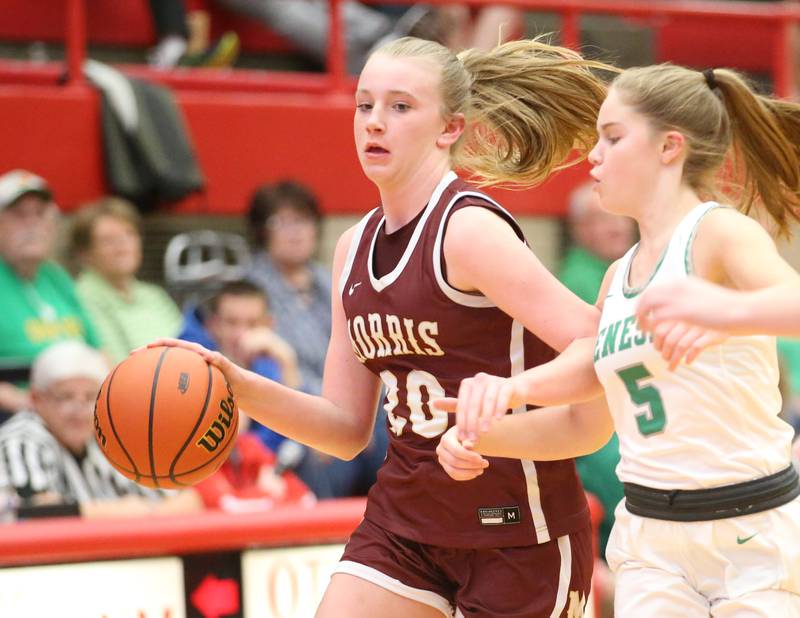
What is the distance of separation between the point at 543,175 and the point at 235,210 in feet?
13.0

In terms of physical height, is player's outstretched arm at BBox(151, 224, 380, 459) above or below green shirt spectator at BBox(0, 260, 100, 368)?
above

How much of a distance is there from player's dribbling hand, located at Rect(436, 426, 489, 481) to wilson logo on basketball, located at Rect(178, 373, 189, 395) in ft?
2.47

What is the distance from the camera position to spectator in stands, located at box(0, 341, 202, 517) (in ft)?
16.9

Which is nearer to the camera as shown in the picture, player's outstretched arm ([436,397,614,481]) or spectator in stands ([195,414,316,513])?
player's outstretched arm ([436,397,614,481])

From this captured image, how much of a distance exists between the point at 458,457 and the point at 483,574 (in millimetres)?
533

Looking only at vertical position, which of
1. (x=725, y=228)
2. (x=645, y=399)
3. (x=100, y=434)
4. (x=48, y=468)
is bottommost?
(x=48, y=468)

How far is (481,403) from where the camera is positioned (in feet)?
9.12

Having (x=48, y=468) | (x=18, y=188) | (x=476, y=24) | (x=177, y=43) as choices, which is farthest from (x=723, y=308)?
(x=476, y=24)

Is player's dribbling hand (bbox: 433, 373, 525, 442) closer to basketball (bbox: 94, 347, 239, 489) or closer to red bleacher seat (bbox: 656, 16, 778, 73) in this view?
basketball (bbox: 94, 347, 239, 489)

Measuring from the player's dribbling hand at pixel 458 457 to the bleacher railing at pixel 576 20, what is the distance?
15.6ft

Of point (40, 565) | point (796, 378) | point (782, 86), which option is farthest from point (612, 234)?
point (40, 565)

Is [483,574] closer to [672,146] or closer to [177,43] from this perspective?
[672,146]

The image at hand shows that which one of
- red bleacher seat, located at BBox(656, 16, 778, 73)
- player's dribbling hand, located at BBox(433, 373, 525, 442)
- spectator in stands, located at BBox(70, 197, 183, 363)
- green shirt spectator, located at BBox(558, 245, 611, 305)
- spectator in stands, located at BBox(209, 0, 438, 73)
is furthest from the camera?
red bleacher seat, located at BBox(656, 16, 778, 73)

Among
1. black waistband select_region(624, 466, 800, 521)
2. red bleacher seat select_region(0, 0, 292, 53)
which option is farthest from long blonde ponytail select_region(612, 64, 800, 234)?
red bleacher seat select_region(0, 0, 292, 53)
